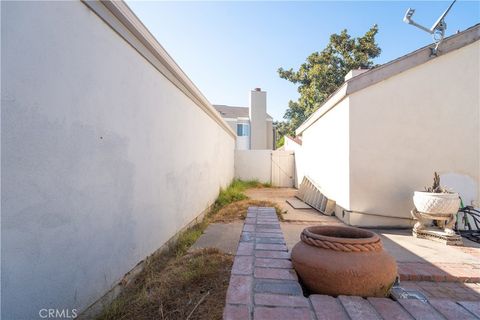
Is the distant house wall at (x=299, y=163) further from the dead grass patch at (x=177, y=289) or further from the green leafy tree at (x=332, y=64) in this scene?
the dead grass patch at (x=177, y=289)

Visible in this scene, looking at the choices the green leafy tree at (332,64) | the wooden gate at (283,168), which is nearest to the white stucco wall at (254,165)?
the wooden gate at (283,168)

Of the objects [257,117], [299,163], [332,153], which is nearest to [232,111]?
[257,117]

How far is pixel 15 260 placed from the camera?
1.43m

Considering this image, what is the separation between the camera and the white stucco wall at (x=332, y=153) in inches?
227

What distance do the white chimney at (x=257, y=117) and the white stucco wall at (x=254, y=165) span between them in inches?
312

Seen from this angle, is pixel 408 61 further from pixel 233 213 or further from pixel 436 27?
pixel 233 213

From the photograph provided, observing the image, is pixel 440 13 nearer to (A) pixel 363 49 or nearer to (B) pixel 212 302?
(B) pixel 212 302

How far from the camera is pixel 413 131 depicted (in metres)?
5.43

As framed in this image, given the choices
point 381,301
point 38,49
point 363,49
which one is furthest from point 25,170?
point 363,49

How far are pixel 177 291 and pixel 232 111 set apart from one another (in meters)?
23.2

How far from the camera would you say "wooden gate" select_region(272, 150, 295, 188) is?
46.3ft

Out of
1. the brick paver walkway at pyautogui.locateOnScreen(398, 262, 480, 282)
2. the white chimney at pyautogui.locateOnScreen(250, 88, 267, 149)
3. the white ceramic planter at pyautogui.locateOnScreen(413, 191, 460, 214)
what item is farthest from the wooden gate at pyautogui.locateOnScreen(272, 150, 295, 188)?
the brick paver walkway at pyautogui.locateOnScreen(398, 262, 480, 282)

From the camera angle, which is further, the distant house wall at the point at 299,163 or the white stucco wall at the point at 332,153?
the distant house wall at the point at 299,163

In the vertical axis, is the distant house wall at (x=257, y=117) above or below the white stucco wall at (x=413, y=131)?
above
